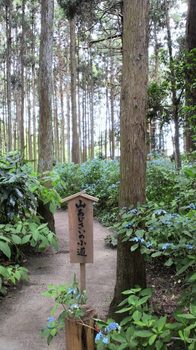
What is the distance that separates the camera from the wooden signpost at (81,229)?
11.9 ft

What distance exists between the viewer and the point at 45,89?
22.5 feet

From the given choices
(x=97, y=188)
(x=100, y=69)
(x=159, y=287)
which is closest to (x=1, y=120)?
(x=100, y=69)

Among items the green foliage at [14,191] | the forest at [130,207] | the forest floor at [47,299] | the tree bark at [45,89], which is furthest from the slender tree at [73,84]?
the green foliage at [14,191]

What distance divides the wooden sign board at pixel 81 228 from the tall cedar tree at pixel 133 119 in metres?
0.59

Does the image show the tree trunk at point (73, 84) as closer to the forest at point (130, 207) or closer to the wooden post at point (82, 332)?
the forest at point (130, 207)

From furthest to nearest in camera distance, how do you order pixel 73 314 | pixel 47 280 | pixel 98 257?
pixel 98 257 → pixel 47 280 → pixel 73 314

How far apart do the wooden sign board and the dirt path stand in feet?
2.16

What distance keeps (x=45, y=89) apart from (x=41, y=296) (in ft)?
13.5

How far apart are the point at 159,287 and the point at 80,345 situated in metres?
2.00

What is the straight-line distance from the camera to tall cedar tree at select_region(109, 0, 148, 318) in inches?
121

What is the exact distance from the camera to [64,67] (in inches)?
960

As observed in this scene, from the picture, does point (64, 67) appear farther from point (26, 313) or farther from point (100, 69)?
point (26, 313)

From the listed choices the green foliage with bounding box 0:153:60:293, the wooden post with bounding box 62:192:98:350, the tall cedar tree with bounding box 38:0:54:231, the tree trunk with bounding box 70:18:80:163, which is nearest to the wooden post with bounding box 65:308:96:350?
the wooden post with bounding box 62:192:98:350

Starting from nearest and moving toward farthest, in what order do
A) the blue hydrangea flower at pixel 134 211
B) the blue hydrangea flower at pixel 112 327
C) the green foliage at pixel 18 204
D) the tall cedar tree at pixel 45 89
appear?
the blue hydrangea flower at pixel 112 327 → the blue hydrangea flower at pixel 134 211 → the green foliage at pixel 18 204 → the tall cedar tree at pixel 45 89
